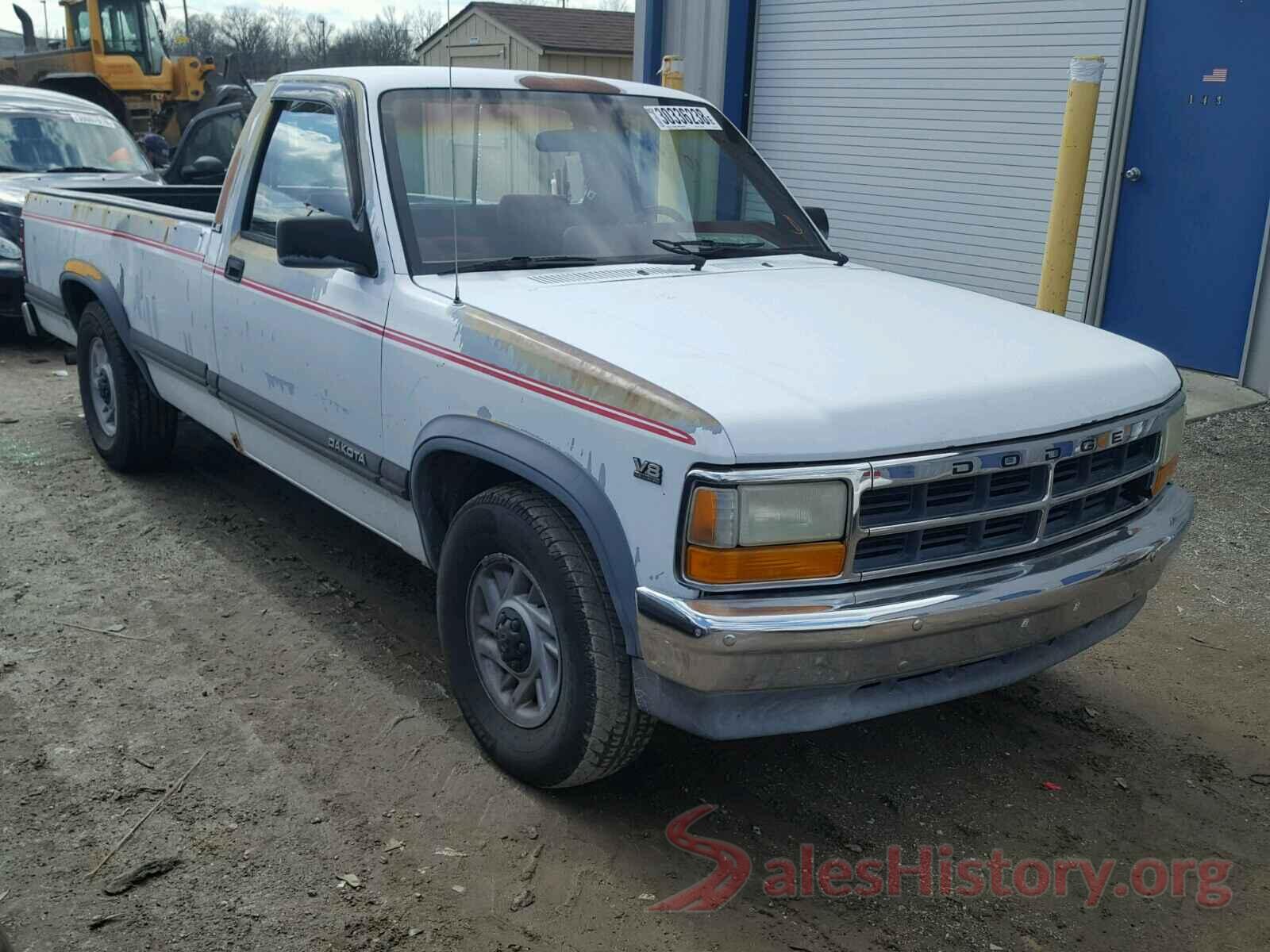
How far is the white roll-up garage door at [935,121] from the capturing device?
8.82 m

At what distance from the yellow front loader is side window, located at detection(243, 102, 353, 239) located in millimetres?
17473

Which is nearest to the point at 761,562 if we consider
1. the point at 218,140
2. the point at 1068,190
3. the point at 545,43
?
the point at 1068,190

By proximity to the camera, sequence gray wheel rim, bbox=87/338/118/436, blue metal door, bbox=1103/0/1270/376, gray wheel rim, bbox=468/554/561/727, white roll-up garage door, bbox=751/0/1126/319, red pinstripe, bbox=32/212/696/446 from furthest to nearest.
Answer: white roll-up garage door, bbox=751/0/1126/319 → blue metal door, bbox=1103/0/1270/376 → gray wheel rim, bbox=87/338/118/436 → gray wheel rim, bbox=468/554/561/727 → red pinstripe, bbox=32/212/696/446

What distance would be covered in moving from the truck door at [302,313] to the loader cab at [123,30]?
19.2 meters

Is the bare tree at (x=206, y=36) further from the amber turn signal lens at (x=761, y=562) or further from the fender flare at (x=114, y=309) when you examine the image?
the amber turn signal lens at (x=761, y=562)

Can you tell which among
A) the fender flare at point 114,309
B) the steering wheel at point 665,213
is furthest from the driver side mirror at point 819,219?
the fender flare at point 114,309

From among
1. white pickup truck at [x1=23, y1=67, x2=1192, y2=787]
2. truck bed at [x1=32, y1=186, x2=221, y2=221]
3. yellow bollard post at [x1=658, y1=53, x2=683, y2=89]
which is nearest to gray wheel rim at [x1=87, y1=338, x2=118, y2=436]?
truck bed at [x1=32, y1=186, x2=221, y2=221]

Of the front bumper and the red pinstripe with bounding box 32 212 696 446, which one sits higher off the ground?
the red pinstripe with bounding box 32 212 696 446

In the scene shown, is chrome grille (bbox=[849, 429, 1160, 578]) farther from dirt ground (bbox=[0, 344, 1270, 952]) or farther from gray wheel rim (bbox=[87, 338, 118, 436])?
gray wheel rim (bbox=[87, 338, 118, 436])

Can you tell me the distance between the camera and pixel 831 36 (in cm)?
1070

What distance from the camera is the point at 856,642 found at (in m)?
2.66

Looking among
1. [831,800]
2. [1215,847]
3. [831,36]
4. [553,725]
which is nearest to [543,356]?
[553,725]

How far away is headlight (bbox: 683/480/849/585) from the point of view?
2.61 meters

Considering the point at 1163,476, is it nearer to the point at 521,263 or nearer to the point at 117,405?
the point at 521,263
